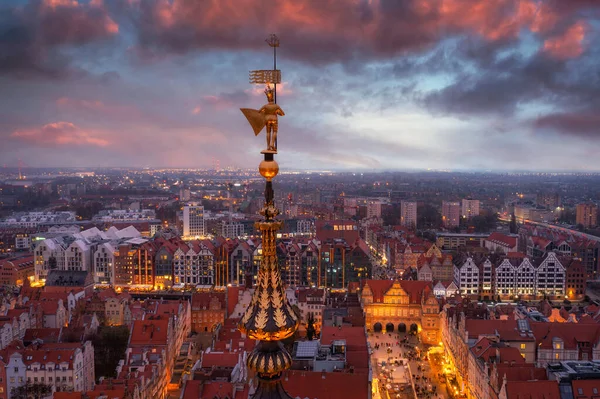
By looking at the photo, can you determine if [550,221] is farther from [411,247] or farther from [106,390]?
[106,390]

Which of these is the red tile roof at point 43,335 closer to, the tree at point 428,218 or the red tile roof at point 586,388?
the red tile roof at point 586,388

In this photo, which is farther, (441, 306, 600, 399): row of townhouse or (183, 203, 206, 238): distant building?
(183, 203, 206, 238): distant building

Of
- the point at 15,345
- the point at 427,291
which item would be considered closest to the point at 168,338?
the point at 15,345

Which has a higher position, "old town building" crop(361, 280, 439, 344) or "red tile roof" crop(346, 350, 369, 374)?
"red tile roof" crop(346, 350, 369, 374)

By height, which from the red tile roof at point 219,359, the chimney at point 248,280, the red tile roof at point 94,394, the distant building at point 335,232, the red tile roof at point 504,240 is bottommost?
the chimney at point 248,280

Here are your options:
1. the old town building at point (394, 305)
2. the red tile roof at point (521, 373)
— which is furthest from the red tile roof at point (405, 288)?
the red tile roof at point (521, 373)

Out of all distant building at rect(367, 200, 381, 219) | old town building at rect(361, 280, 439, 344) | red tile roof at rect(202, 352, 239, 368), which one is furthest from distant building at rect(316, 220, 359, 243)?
red tile roof at rect(202, 352, 239, 368)

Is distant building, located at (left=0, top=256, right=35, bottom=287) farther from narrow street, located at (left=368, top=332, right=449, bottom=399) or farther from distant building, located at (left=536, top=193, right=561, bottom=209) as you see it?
distant building, located at (left=536, top=193, right=561, bottom=209)
